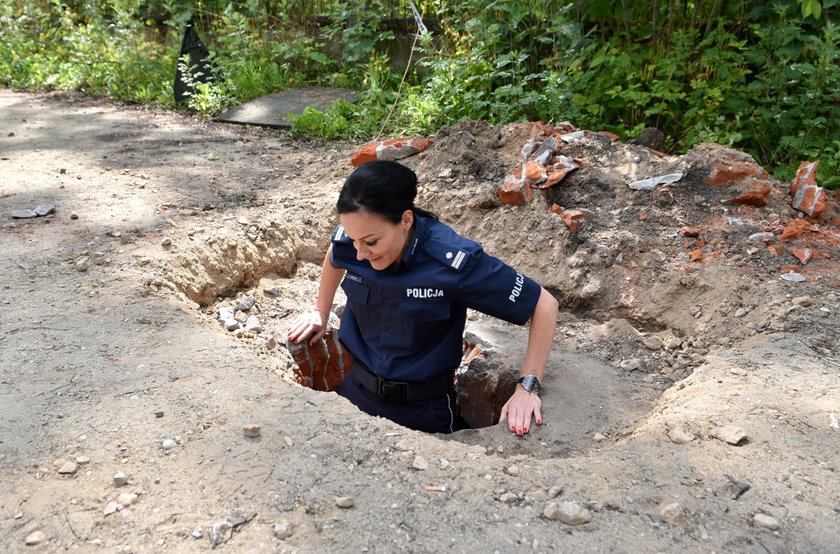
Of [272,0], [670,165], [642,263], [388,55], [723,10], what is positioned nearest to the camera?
[642,263]

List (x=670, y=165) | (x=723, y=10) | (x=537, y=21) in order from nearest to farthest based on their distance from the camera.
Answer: (x=670, y=165)
(x=723, y=10)
(x=537, y=21)

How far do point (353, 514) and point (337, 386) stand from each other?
69.1 inches

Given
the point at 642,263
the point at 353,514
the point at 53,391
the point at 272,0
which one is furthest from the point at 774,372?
the point at 272,0

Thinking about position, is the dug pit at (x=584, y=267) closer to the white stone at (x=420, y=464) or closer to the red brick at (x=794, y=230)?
the red brick at (x=794, y=230)

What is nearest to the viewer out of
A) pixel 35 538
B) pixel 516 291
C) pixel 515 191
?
pixel 35 538

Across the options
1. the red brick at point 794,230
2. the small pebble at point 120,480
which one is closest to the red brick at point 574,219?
the red brick at point 794,230

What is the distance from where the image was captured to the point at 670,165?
402 centimetres

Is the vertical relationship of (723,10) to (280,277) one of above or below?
above

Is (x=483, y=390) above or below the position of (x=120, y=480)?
below

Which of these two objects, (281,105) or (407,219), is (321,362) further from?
(281,105)

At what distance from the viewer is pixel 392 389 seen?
112 inches

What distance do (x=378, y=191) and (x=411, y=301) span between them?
484mm

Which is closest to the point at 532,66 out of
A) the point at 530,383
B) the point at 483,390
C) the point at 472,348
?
the point at 472,348

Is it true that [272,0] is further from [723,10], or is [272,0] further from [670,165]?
[670,165]
